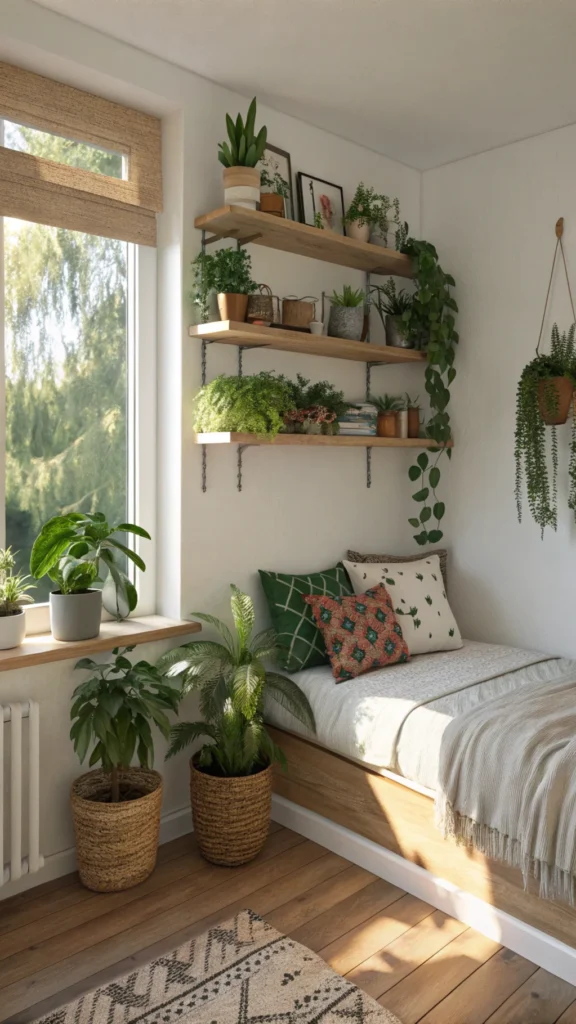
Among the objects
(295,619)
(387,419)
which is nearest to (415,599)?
(295,619)

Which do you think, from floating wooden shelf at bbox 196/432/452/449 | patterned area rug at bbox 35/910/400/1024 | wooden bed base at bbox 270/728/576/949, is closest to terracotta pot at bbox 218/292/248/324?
floating wooden shelf at bbox 196/432/452/449

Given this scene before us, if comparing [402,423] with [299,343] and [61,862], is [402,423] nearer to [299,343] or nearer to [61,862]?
[299,343]

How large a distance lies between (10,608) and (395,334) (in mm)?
1975

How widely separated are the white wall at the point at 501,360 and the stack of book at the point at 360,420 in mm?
508

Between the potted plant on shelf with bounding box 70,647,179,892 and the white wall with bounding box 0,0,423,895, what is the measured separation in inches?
6.7

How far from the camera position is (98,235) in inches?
103

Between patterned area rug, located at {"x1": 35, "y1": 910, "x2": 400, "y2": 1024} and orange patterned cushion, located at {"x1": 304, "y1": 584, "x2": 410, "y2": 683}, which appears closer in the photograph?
patterned area rug, located at {"x1": 35, "y1": 910, "x2": 400, "y2": 1024}

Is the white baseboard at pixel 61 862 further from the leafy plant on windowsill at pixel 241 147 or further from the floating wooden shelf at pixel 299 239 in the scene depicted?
the leafy plant on windowsill at pixel 241 147

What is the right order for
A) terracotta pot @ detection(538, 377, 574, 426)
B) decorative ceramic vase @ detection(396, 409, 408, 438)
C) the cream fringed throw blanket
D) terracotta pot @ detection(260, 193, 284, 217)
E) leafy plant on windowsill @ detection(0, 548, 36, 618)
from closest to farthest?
1. the cream fringed throw blanket
2. leafy plant on windowsill @ detection(0, 548, 36, 618)
3. terracotta pot @ detection(260, 193, 284, 217)
4. terracotta pot @ detection(538, 377, 574, 426)
5. decorative ceramic vase @ detection(396, 409, 408, 438)

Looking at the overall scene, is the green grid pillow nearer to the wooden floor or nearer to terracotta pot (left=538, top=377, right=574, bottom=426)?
the wooden floor

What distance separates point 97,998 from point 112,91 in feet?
8.97

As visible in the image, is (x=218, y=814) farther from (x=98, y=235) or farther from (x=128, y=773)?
(x=98, y=235)

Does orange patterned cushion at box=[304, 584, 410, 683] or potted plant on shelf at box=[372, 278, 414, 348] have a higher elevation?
potted plant on shelf at box=[372, 278, 414, 348]

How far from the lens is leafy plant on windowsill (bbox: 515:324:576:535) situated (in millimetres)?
2920
